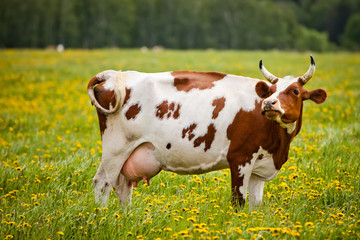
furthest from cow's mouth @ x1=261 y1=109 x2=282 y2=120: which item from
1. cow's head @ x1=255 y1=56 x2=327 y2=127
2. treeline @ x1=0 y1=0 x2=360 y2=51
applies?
treeline @ x1=0 y1=0 x2=360 y2=51

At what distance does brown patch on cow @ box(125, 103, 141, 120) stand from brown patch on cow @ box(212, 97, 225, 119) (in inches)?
38.1

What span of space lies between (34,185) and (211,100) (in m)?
2.74

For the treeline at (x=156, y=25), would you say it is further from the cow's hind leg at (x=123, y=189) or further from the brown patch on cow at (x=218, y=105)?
the brown patch on cow at (x=218, y=105)

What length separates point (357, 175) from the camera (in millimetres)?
6227

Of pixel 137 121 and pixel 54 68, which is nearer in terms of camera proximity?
pixel 137 121

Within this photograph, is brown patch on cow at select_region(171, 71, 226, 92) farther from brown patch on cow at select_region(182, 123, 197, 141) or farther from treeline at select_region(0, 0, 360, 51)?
treeline at select_region(0, 0, 360, 51)

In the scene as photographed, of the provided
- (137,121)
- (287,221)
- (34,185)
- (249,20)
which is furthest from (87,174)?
(249,20)

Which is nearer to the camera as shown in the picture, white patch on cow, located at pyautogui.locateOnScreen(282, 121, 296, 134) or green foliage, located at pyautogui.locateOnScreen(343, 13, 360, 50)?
white patch on cow, located at pyautogui.locateOnScreen(282, 121, 296, 134)

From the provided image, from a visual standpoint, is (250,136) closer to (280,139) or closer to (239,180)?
(280,139)

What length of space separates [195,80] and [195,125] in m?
0.64

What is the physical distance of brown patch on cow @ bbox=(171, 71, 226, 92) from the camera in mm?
5277

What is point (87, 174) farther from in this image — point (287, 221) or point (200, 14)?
point (200, 14)

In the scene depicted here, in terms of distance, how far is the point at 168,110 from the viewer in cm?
516

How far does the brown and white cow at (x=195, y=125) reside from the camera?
488cm
